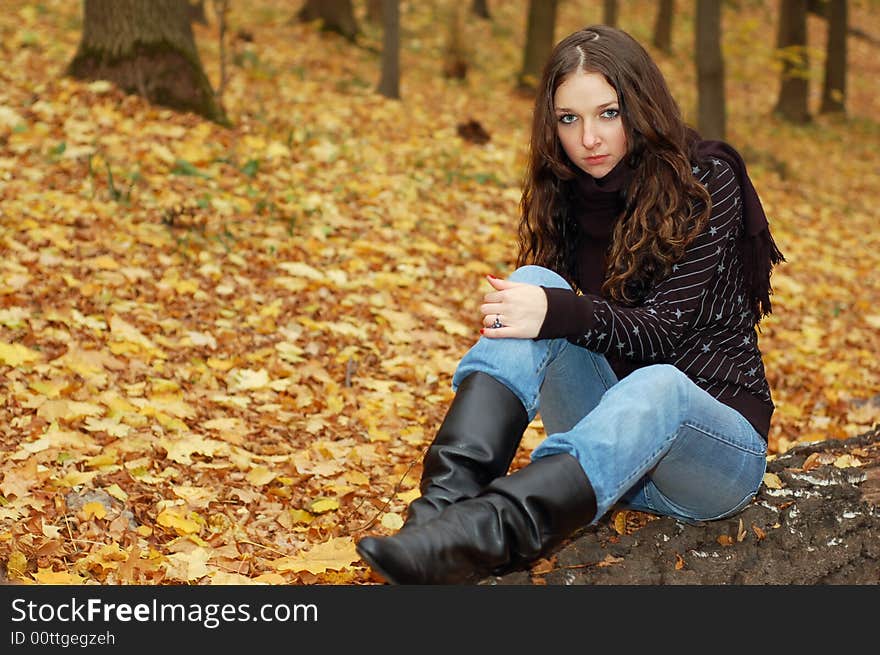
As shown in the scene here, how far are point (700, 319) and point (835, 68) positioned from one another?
16068 mm

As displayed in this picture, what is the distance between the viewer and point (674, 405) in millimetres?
2346

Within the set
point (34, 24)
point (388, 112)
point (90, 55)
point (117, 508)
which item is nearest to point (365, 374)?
point (117, 508)

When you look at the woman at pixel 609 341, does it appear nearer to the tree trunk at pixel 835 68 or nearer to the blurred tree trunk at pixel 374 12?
the blurred tree trunk at pixel 374 12

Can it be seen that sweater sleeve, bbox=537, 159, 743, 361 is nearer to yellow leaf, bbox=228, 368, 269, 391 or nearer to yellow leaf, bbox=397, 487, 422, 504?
yellow leaf, bbox=397, 487, 422, 504

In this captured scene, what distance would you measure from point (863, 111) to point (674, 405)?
1809cm

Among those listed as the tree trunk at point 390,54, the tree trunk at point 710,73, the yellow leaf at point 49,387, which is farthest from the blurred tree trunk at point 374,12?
the yellow leaf at point 49,387

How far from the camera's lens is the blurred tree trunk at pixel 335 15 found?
1222cm

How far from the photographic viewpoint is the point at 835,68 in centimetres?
1669

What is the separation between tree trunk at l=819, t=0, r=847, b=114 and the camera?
16016 millimetres

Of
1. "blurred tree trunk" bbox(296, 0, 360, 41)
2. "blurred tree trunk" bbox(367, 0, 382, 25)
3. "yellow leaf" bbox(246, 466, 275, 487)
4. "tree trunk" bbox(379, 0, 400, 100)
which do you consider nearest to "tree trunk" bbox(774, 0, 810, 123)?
"blurred tree trunk" bbox(367, 0, 382, 25)

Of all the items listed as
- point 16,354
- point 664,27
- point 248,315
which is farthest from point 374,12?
point 16,354

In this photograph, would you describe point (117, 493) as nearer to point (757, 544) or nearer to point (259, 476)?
point (259, 476)

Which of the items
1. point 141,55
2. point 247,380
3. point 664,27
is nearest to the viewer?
point 247,380
